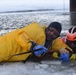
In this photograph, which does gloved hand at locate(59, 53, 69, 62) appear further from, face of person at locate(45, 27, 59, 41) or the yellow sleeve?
face of person at locate(45, 27, 59, 41)

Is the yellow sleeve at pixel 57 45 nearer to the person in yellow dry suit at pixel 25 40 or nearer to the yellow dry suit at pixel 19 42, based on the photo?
the person in yellow dry suit at pixel 25 40

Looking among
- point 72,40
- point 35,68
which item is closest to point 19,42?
point 35,68

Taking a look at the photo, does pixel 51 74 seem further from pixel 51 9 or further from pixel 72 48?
pixel 51 9

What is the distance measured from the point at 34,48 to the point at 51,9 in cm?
1130

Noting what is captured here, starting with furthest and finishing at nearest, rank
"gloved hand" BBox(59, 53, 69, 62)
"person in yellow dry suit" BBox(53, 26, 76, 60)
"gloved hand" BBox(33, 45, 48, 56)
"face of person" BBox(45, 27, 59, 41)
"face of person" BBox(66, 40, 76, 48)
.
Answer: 1. "face of person" BBox(66, 40, 76, 48)
2. "person in yellow dry suit" BBox(53, 26, 76, 60)
3. "gloved hand" BBox(59, 53, 69, 62)
4. "face of person" BBox(45, 27, 59, 41)
5. "gloved hand" BBox(33, 45, 48, 56)

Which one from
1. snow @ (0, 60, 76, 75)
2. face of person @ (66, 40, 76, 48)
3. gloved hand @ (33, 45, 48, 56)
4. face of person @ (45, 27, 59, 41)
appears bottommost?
snow @ (0, 60, 76, 75)

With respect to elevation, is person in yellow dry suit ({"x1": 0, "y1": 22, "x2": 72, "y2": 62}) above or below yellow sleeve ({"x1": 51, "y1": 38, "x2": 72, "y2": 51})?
above

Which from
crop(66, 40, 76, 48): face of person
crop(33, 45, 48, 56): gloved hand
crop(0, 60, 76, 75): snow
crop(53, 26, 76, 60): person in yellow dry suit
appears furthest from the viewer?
crop(66, 40, 76, 48): face of person

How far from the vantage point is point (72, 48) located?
6.29m

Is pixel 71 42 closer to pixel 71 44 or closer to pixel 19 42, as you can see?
pixel 71 44

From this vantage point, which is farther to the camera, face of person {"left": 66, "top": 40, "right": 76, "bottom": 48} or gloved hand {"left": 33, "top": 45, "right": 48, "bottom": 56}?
face of person {"left": 66, "top": 40, "right": 76, "bottom": 48}

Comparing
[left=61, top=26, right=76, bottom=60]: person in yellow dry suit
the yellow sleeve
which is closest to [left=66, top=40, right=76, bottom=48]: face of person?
[left=61, top=26, right=76, bottom=60]: person in yellow dry suit

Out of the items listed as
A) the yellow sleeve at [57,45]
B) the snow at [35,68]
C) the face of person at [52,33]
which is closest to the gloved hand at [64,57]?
the snow at [35,68]

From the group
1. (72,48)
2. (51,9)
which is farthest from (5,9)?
(72,48)
